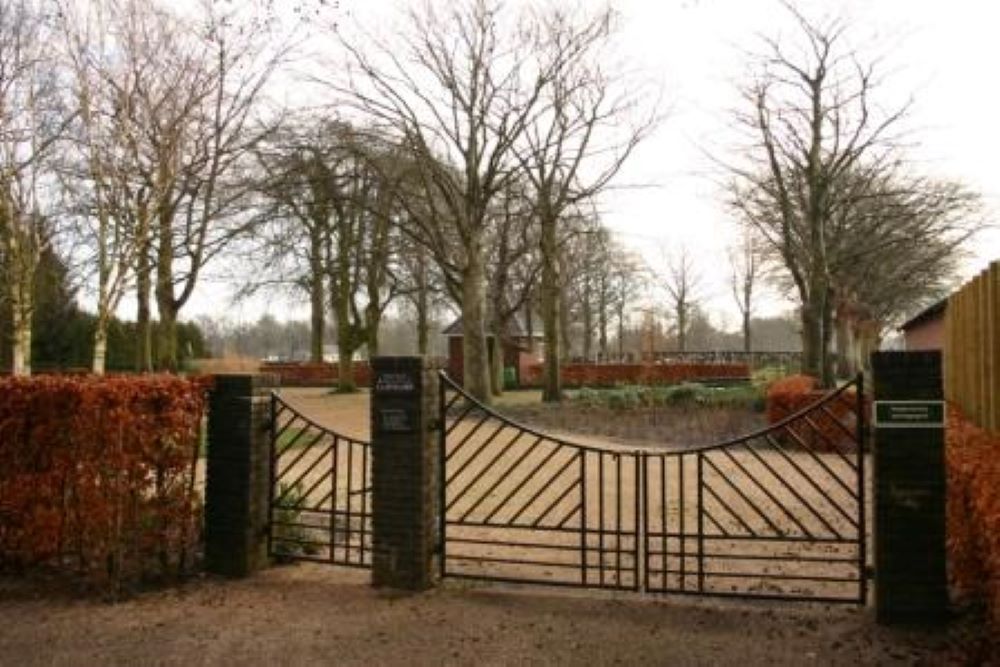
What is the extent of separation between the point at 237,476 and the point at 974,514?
4.88 meters

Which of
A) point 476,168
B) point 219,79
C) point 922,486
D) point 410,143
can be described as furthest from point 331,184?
point 922,486

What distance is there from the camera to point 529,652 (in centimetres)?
511

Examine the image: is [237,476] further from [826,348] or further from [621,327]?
[621,327]

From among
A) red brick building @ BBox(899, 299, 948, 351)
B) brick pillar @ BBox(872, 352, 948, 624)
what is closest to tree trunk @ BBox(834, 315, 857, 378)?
red brick building @ BBox(899, 299, 948, 351)

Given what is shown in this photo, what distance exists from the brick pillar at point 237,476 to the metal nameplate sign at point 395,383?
3.48 ft

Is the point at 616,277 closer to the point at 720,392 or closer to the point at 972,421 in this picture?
the point at 720,392

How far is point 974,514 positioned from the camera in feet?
16.0

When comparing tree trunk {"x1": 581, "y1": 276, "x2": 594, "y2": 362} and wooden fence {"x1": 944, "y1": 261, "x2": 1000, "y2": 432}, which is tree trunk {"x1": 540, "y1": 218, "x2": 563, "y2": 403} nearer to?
wooden fence {"x1": 944, "y1": 261, "x2": 1000, "y2": 432}

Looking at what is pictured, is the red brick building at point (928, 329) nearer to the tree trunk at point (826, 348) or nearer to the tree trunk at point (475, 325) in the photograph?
the tree trunk at point (826, 348)

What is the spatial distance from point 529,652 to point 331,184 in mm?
20300

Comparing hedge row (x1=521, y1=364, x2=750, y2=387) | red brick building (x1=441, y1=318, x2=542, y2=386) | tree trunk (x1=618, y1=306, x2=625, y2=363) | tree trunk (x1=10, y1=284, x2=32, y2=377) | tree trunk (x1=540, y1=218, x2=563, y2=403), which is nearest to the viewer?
tree trunk (x1=10, y1=284, x2=32, y2=377)

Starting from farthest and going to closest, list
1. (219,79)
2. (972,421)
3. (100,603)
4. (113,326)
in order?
(113,326) → (219,79) → (972,421) → (100,603)

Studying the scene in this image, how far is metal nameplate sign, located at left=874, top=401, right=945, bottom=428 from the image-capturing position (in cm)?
538

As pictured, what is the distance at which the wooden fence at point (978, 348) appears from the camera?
5613 mm
